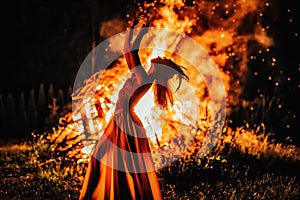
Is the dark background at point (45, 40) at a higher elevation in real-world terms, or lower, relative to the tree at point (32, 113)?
higher

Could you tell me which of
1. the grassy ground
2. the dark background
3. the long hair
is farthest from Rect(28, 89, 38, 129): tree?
the long hair

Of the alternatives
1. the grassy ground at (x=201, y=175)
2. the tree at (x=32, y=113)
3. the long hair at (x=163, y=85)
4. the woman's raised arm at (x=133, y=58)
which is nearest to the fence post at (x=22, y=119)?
the tree at (x=32, y=113)

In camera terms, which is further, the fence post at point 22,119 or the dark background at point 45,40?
the dark background at point 45,40

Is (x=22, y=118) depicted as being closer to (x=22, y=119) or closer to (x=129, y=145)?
(x=22, y=119)

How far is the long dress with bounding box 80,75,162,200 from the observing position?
359 cm

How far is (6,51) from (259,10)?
8879 millimetres

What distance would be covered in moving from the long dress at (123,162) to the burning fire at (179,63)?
2.18 m

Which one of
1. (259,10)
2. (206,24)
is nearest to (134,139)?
(206,24)

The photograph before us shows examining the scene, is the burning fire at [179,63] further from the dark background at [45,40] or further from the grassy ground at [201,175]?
the dark background at [45,40]

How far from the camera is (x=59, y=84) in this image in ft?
45.3

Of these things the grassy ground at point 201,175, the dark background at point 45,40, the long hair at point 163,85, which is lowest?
the grassy ground at point 201,175

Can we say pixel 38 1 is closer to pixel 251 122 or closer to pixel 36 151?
pixel 36 151

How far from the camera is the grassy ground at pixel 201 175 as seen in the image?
573cm

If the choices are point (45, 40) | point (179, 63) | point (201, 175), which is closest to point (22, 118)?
point (45, 40)
